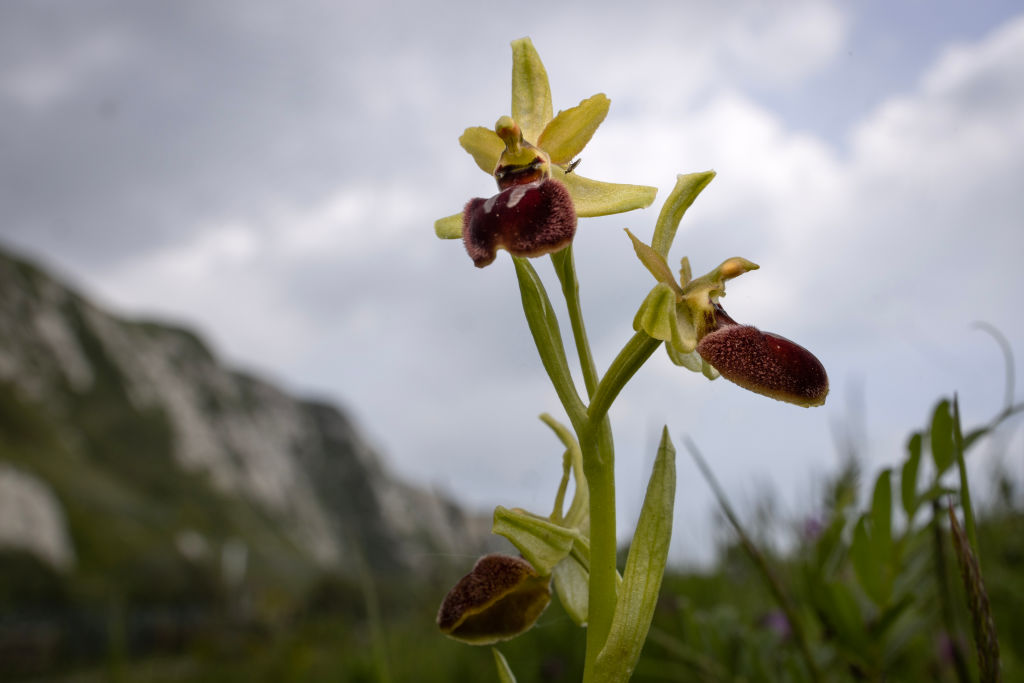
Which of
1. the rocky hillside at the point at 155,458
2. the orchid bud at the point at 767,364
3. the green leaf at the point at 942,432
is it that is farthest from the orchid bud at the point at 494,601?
the rocky hillside at the point at 155,458

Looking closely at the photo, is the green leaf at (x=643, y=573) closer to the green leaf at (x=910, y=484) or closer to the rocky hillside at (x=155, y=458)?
the green leaf at (x=910, y=484)

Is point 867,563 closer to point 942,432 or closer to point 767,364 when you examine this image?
point 942,432

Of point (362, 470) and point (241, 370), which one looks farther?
point (241, 370)

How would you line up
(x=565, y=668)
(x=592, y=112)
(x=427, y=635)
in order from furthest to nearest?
1. (x=427, y=635)
2. (x=565, y=668)
3. (x=592, y=112)

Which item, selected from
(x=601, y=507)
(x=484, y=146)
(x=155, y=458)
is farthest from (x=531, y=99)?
(x=155, y=458)

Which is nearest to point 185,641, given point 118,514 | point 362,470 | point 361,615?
point 361,615

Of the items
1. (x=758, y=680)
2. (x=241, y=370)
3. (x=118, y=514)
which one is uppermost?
(x=241, y=370)

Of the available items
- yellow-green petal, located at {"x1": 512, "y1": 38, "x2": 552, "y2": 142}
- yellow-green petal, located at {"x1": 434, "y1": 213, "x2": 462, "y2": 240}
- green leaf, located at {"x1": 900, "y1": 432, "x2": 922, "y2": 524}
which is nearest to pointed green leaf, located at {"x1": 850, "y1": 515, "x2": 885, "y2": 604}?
green leaf, located at {"x1": 900, "y1": 432, "x2": 922, "y2": 524}

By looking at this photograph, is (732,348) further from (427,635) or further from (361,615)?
(361,615)
